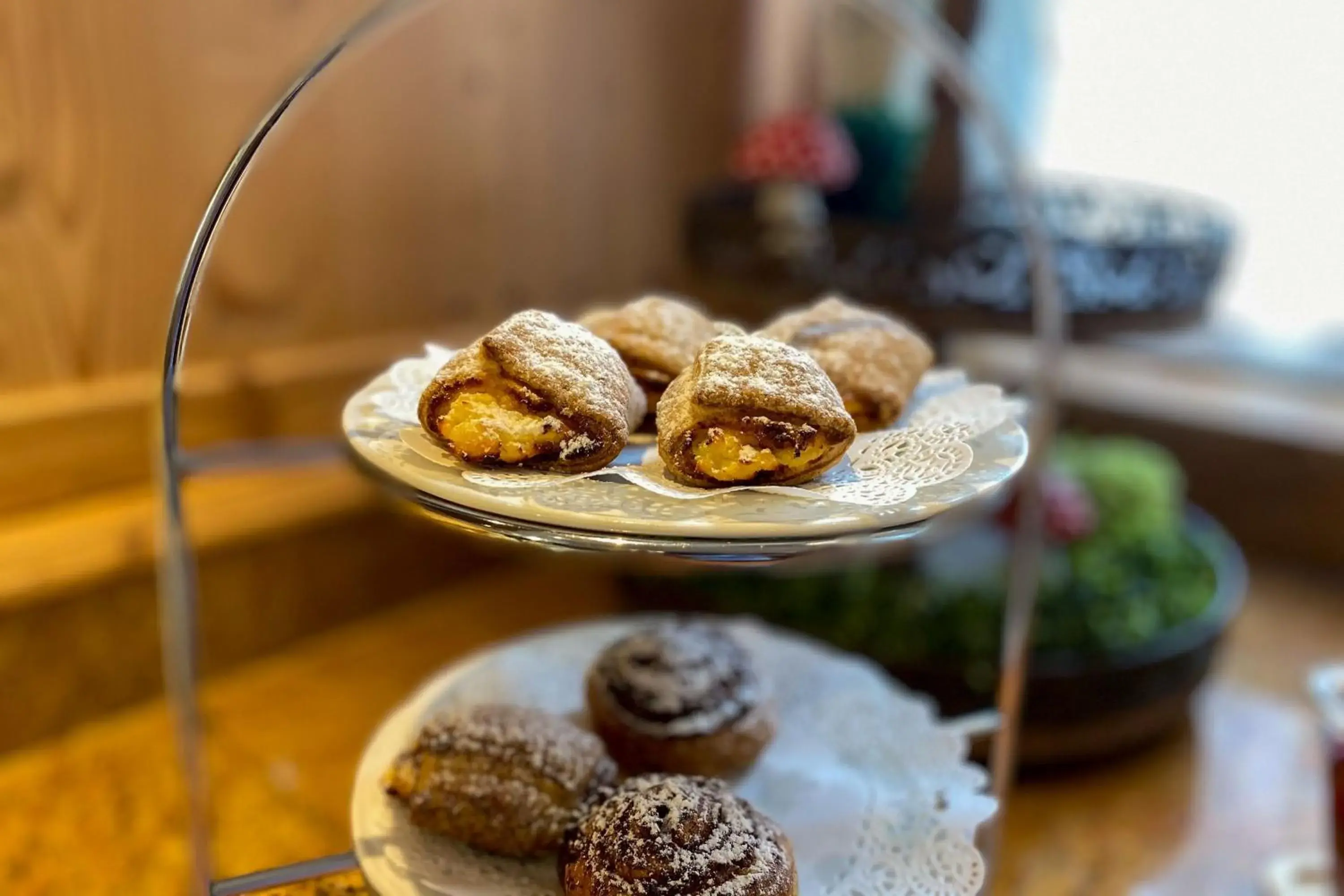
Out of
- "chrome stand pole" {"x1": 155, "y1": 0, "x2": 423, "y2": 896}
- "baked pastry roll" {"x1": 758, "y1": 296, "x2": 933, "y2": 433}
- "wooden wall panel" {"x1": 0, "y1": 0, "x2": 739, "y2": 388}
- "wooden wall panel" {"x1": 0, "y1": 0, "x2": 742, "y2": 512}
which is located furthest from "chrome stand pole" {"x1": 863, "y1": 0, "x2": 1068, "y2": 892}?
"wooden wall panel" {"x1": 0, "y1": 0, "x2": 739, "y2": 388}

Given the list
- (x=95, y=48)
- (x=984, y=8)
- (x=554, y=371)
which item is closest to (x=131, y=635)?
(x=95, y=48)

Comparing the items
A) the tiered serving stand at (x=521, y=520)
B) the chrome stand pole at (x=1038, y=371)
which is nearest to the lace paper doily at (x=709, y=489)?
the tiered serving stand at (x=521, y=520)

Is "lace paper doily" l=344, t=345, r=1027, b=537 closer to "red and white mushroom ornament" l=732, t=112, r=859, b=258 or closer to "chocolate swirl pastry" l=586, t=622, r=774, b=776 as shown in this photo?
"chocolate swirl pastry" l=586, t=622, r=774, b=776

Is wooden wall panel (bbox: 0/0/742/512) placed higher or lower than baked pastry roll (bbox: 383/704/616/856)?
higher

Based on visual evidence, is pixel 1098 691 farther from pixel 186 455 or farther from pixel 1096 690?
pixel 186 455

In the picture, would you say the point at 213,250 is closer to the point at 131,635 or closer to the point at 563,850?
the point at 131,635

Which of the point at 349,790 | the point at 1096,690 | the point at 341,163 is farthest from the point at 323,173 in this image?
the point at 1096,690

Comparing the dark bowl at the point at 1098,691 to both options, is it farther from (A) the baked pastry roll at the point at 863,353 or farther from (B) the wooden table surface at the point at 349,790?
(A) the baked pastry roll at the point at 863,353
